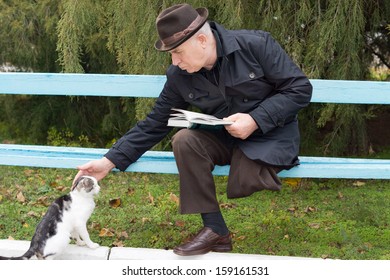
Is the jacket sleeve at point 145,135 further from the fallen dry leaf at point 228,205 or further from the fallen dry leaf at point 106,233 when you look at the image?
the fallen dry leaf at point 228,205

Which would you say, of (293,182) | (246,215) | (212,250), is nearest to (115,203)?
(246,215)

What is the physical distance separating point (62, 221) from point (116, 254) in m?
0.38

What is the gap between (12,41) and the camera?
6543 mm

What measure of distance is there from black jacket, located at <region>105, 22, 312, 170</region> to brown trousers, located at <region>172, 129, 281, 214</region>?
8 cm

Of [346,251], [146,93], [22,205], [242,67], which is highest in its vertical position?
[242,67]

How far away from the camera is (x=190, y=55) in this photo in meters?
3.27

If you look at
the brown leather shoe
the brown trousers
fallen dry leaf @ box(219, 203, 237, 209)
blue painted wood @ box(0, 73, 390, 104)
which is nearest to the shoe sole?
the brown leather shoe

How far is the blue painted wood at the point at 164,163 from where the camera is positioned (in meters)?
3.63

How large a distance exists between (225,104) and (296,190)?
193 cm

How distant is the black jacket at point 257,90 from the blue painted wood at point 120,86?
0.38 metres

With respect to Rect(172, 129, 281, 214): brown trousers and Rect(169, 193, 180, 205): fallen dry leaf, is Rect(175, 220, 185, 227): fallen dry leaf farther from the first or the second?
Rect(172, 129, 281, 214): brown trousers

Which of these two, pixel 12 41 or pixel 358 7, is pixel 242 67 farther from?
pixel 12 41

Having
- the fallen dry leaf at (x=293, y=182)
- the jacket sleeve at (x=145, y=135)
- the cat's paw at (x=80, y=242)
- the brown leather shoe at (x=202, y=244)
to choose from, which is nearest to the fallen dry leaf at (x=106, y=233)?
the cat's paw at (x=80, y=242)

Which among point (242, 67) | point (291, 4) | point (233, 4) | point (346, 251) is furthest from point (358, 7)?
point (346, 251)
